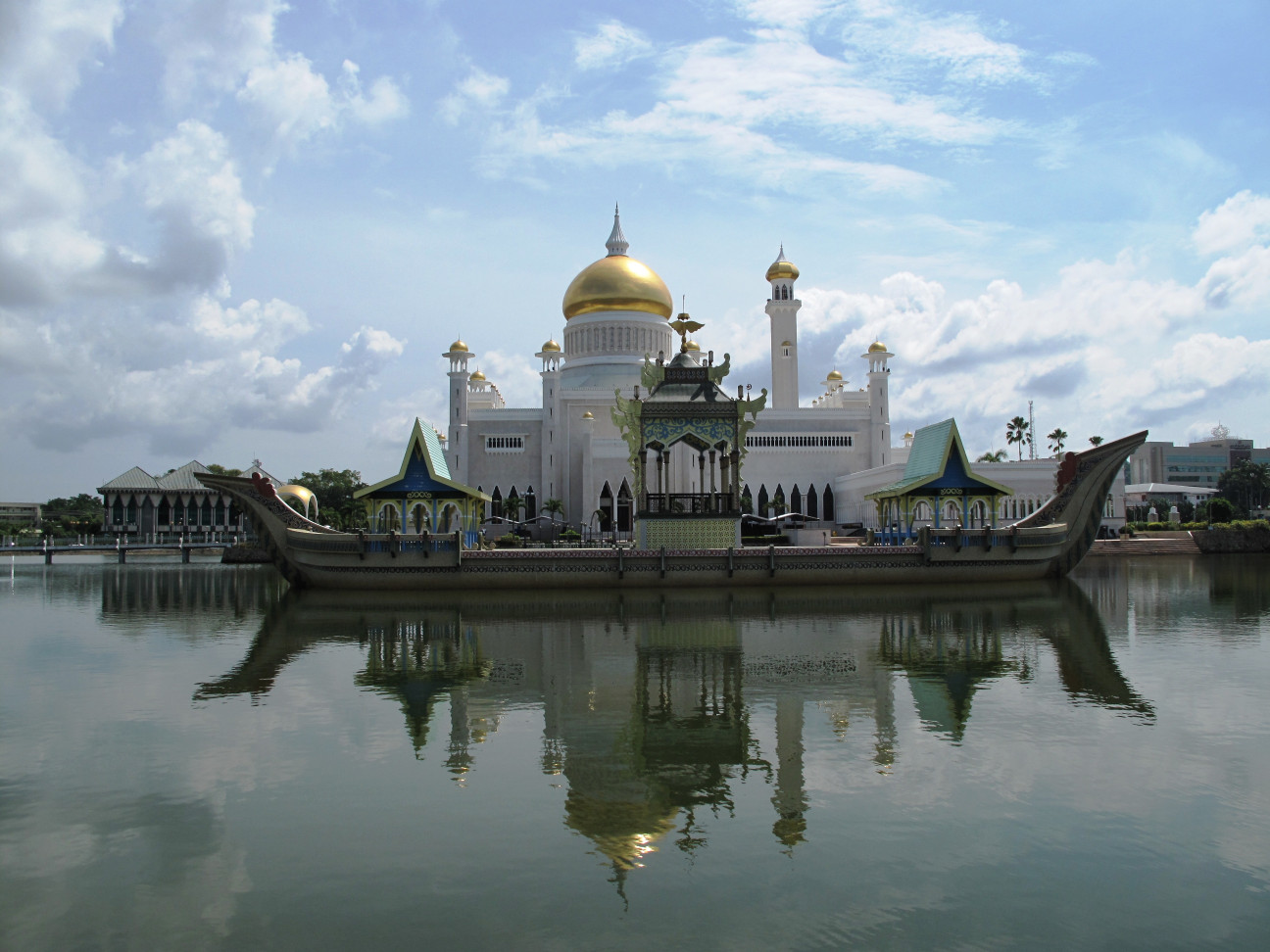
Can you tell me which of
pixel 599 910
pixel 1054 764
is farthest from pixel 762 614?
pixel 599 910

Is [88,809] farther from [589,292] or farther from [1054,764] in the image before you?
[589,292]

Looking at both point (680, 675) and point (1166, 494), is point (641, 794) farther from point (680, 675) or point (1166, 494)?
point (1166, 494)

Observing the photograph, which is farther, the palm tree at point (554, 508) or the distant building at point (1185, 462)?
the distant building at point (1185, 462)

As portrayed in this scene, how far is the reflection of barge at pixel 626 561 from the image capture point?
2408 cm

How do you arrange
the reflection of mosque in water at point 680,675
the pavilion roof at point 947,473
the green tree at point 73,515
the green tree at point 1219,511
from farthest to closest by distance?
the green tree at point 73,515
the green tree at point 1219,511
the pavilion roof at point 947,473
the reflection of mosque in water at point 680,675

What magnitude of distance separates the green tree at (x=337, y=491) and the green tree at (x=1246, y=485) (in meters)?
64.4

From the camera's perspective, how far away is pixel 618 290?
50.5 metres

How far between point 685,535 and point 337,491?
3923 cm

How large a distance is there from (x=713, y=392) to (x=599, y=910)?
22.0 meters

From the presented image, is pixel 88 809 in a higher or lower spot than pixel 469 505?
lower

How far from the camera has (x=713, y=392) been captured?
26734 mm

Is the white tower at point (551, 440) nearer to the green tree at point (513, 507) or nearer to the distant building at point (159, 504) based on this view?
the green tree at point (513, 507)

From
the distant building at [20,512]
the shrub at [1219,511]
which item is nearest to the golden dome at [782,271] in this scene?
the shrub at [1219,511]

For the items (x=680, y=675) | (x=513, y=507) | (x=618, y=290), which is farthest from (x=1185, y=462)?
(x=680, y=675)
